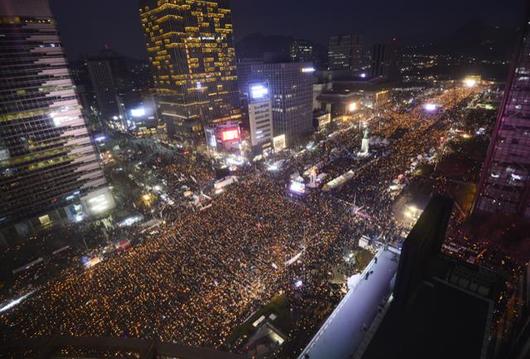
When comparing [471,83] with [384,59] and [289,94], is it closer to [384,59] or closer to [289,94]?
[384,59]

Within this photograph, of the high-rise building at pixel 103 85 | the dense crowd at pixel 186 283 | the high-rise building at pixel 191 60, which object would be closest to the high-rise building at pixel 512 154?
the dense crowd at pixel 186 283

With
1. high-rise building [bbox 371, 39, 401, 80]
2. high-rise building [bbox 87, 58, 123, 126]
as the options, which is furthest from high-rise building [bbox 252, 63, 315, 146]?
high-rise building [bbox 371, 39, 401, 80]

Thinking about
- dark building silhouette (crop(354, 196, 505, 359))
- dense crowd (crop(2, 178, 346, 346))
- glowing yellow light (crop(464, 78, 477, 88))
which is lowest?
dense crowd (crop(2, 178, 346, 346))

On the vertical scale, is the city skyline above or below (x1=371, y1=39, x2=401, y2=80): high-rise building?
below

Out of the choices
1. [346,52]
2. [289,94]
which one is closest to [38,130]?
[289,94]

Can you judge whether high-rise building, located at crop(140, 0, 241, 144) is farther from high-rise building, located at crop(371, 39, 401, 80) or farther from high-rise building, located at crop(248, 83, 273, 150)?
high-rise building, located at crop(371, 39, 401, 80)

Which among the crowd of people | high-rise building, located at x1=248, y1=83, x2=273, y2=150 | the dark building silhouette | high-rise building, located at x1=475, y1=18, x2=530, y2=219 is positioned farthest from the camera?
high-rise building, located at x1=248, y1=83, x2=273, y2=150
